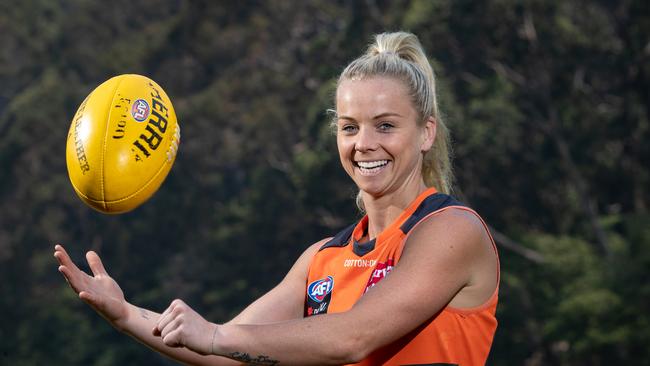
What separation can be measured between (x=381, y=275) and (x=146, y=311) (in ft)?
2.54

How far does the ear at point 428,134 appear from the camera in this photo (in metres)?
3.53

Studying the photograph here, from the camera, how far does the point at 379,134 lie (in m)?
3.39

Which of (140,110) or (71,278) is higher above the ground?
(140,110)

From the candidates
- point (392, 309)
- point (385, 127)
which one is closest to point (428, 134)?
point (385, 127)

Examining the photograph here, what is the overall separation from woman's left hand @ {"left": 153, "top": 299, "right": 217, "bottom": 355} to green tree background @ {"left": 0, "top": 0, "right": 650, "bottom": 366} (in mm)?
20343

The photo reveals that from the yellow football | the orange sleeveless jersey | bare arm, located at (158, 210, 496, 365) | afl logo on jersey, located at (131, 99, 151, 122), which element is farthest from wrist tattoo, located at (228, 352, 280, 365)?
afl logo on jersey, located at (131, 99, 151, 122)

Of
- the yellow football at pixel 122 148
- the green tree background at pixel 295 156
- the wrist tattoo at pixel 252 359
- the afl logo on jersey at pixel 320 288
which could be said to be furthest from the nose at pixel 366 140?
the green tree background at pixel 295 156

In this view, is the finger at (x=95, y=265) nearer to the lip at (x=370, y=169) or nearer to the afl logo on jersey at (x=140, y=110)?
the afl logo on jersey at (x=140, y=110)

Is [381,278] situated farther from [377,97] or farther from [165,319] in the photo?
[165,319]

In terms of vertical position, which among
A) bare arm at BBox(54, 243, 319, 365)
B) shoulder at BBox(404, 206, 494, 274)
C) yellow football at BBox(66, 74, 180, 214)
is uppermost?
yellow football at BBox(66, 74, 180, 214)

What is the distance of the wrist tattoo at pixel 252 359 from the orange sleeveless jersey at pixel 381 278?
43 cm

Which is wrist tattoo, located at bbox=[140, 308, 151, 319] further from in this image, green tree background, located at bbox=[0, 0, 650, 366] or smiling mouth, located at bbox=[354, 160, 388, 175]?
green tree background, located at bbox=[0, 0, 650, 366]

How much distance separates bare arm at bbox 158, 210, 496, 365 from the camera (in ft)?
9.63

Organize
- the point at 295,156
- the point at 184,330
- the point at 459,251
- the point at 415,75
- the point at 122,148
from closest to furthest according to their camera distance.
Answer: the point at 184,330, the point at 459,251, the point at 415,75, the point at 122,148, the point at 295,156
